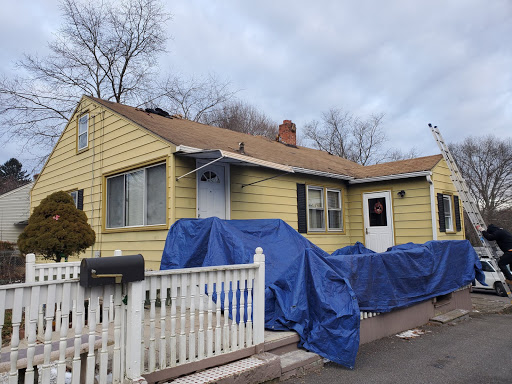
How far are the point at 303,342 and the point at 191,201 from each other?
3583 millimetres

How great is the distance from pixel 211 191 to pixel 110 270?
4.81 meters

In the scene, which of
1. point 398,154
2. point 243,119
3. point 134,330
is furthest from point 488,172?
point 134,330

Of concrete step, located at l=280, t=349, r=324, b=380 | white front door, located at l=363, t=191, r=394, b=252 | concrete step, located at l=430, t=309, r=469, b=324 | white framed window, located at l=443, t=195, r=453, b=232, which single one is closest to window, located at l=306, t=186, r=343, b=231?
white front door, located at l=363, t=191, r=394, b=252

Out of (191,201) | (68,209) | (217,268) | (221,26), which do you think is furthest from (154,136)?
(221,26)

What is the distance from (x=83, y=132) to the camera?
1021 cm

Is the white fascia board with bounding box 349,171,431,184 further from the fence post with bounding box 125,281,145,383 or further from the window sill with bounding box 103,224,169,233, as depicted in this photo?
the fence post with bounding box 125,281,145,383

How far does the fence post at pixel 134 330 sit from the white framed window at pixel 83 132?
316 inches

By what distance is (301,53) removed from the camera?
46.8ft

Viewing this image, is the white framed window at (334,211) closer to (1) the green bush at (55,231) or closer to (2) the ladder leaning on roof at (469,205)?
(2) the ladder leaning on roof at (469,205)

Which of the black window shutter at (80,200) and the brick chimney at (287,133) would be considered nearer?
the black window shutter at (80,200)

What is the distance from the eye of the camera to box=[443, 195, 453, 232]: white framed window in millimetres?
10801

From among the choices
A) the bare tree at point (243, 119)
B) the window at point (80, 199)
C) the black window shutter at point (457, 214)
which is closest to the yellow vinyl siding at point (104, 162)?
the window at point (80, 199)

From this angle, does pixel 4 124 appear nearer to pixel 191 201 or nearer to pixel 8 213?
pixel 8 213

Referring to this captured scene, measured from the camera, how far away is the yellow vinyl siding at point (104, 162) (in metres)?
7.36
